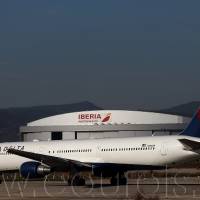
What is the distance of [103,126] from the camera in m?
128

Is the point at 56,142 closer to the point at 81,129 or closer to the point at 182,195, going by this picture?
the point at 182,195

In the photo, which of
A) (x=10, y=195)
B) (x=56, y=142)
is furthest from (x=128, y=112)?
(x=10, y=195)

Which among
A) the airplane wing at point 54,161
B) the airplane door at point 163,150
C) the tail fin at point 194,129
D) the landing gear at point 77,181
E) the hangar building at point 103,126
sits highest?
the hangar building at point 103,126

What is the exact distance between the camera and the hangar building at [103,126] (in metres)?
128

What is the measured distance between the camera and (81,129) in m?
130

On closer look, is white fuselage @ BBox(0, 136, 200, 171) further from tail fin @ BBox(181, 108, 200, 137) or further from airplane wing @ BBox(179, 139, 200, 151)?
tail fin @ BBox(181, 108, 200, 137)

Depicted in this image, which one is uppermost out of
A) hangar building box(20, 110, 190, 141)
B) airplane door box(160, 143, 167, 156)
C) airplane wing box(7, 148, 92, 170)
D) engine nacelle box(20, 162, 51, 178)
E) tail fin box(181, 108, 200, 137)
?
hangar building box(20, 110, 190, 141)

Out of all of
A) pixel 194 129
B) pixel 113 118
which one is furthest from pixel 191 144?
pixel 113 118

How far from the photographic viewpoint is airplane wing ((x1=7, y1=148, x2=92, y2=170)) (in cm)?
5274

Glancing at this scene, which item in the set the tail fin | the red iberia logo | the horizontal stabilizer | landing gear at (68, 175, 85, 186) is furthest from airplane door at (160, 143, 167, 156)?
the red iberia logo

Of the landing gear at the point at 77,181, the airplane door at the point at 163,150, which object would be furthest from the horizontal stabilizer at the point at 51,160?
the airplane door at the point at 163,150

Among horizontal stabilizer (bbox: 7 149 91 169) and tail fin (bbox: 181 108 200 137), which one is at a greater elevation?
tail fin (bbox: 181 108 200 137)

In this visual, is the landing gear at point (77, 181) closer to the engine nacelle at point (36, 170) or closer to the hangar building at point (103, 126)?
the engine nacelle at point (36, 170)

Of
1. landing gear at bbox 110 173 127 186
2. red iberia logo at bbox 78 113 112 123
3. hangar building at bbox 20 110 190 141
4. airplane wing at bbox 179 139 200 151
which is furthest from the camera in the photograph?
red iberia logo at bbox 78 113 112 123
